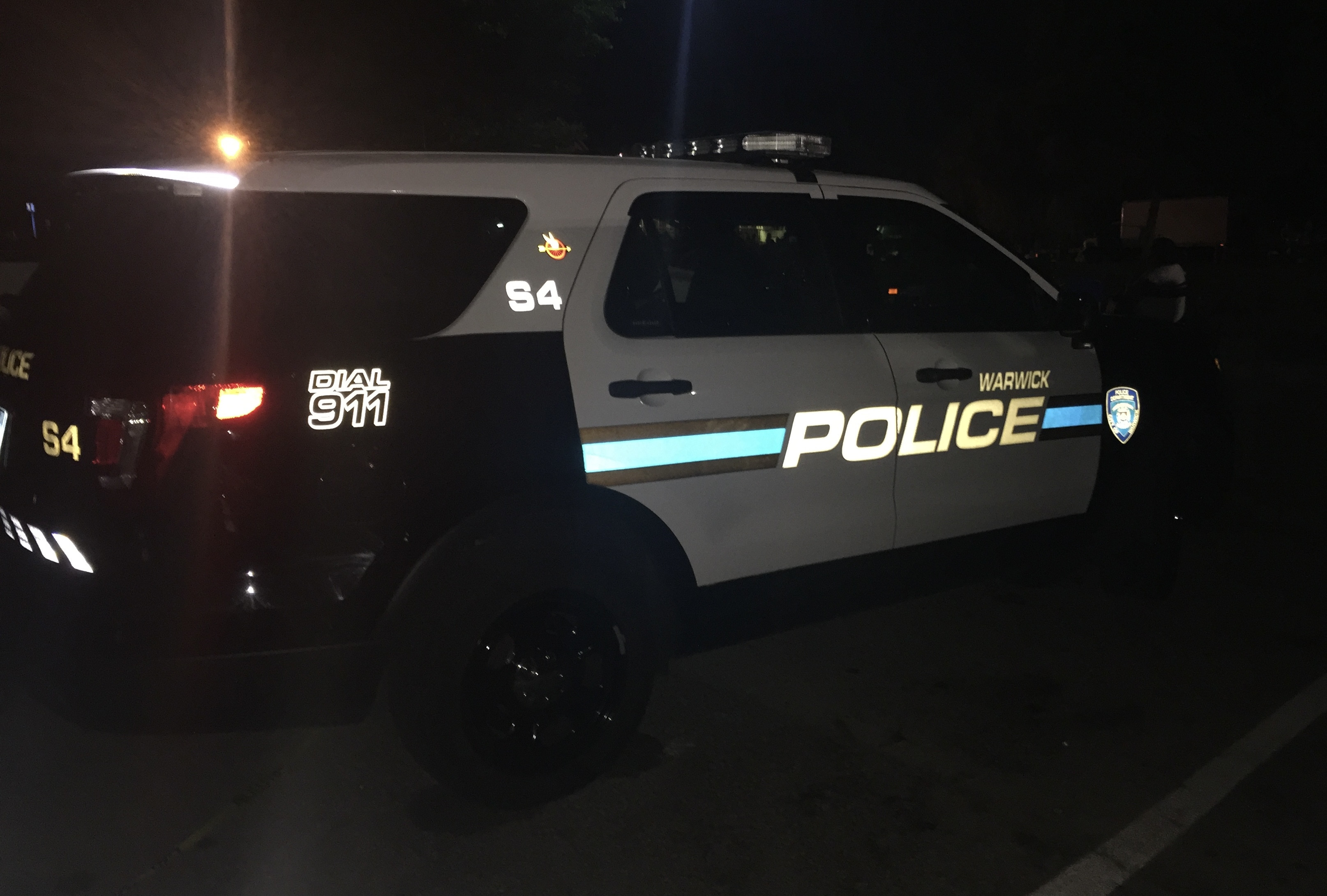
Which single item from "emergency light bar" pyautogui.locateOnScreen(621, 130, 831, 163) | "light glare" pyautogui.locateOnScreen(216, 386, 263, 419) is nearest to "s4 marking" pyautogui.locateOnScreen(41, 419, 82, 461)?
"light glare" pyautogui.locateOnScreen(216, 386, 263, 419)

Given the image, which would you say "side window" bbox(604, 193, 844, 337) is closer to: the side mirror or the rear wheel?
the rear wheel

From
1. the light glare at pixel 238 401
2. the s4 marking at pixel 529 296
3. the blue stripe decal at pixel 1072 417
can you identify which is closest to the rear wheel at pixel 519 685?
the light glare at pixel 238 401

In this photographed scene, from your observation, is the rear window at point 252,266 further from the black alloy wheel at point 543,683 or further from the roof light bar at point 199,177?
the black alloy wheel at point 543,683

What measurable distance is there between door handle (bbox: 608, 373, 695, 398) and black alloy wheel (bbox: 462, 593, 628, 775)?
0.62 metres

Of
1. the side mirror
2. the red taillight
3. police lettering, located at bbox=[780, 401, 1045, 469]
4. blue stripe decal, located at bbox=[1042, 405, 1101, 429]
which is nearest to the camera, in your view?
the red taillight

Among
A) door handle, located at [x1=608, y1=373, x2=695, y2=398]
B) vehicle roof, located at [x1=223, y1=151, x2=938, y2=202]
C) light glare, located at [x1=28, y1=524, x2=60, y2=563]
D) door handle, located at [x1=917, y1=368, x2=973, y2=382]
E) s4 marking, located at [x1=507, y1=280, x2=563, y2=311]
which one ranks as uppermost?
vehicle roof, located at [x1=223, y1=151, x2=938, y2=202]

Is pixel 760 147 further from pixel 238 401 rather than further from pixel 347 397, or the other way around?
pixel 238 401

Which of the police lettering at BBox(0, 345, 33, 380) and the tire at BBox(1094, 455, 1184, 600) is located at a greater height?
the police lettering at BBox(0, 345, 33, 380)

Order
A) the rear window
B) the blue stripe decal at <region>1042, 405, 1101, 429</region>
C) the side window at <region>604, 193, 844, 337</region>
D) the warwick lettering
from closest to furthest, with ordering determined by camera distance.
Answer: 1. the rear window
2. the side window at <region>604, 193, 844, 337</region>
3. the warwick lettering
4. the blue stripe decal at <region>1042, 405, 1101, 429</region>

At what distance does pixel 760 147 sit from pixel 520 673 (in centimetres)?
202

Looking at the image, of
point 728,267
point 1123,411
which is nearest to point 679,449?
point 728,267

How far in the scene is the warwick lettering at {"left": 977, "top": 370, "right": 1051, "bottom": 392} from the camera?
416 cm

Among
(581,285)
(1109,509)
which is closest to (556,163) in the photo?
(581,285)

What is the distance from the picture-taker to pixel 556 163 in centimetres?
329
